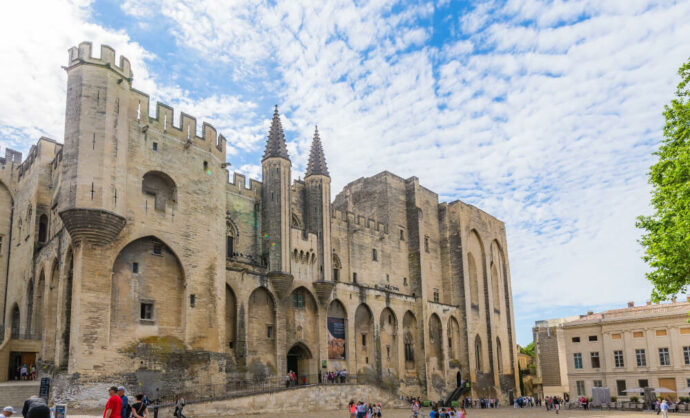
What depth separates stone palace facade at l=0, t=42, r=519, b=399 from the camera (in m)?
23.0

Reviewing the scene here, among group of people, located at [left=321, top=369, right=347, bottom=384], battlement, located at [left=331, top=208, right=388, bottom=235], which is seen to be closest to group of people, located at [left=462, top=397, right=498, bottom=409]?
group of people, located at [left=321, top=369, right=347, bottom=384]

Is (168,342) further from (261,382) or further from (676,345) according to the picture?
(676,345)

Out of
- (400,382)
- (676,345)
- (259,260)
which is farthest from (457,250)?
(259,260)

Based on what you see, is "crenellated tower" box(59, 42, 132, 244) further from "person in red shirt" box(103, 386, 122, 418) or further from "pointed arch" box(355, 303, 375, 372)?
"pointed arch" box(355, 303, 375, 372)

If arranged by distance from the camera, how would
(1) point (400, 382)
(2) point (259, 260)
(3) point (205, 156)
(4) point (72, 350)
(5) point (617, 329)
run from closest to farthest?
1. (4) point (72, 350)
2. (3) point (205, 156)
3. (2) point (259, 260)
4. (1) point (400, 382)
5. (5) point (617, 329)

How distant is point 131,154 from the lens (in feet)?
82.5

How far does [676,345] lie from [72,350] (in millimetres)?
41483

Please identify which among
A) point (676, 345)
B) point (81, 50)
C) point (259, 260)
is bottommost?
point (676, 345)

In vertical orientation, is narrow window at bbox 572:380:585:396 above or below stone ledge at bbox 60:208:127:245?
below

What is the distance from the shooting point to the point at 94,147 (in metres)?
23.4

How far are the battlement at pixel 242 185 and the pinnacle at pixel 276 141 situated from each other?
64.3 inches

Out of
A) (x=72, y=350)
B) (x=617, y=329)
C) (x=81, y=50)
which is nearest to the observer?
(x=72, y=350)

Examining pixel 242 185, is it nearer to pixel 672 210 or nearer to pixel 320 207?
pixel 320 207

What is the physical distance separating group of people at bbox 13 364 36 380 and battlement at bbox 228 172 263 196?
12992 mm
